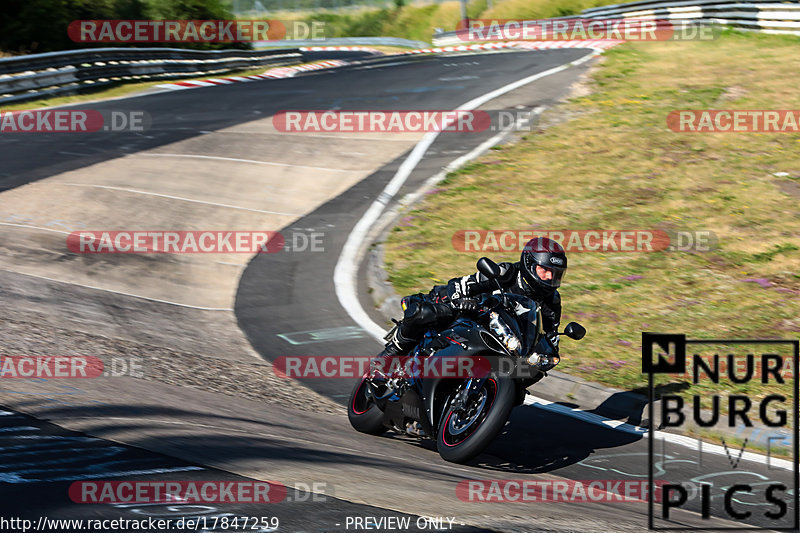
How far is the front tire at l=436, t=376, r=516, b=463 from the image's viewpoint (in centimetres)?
624

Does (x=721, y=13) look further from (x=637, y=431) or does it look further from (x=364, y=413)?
(x=364, y=413)

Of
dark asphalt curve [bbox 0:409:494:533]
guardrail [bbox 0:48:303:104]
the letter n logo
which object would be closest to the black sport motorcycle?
dark asphalt curve [bbox 0:409:494:533]

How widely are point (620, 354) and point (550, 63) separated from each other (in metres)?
21.1

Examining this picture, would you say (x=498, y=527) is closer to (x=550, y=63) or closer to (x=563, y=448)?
(x=563, y=448)

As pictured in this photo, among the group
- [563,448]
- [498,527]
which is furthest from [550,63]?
[498,527]

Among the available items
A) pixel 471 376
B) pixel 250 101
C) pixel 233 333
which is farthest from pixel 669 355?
pixel 250 101

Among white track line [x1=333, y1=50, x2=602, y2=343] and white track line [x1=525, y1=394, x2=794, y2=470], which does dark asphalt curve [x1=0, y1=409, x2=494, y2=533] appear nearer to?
white track line [x1=525, y1=394, x2=794, y2=470]

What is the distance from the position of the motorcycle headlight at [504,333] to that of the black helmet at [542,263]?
1.66ft

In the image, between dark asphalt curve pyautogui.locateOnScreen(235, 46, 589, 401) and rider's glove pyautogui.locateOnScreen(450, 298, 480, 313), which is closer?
rider's glove pyautogui.locateOnScreen(450, 298, 480, 313)

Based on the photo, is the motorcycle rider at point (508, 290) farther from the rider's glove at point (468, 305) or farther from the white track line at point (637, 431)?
the white track line at point (637, 431)

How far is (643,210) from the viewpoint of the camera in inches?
591

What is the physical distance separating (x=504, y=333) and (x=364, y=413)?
1712 millimetres

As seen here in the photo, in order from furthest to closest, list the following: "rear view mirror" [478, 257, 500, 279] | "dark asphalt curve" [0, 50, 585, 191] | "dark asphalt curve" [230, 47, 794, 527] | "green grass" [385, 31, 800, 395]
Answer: "dark asphalt curve" [0, 50, 585, 191], "green grass" [385, 31, 800, 395], "rear view mirror" [478, 257, 500, 279], "dark asphalt curve" [230, 47, 794, 527]

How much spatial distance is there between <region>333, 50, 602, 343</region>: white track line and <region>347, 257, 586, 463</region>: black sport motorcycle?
310cm
